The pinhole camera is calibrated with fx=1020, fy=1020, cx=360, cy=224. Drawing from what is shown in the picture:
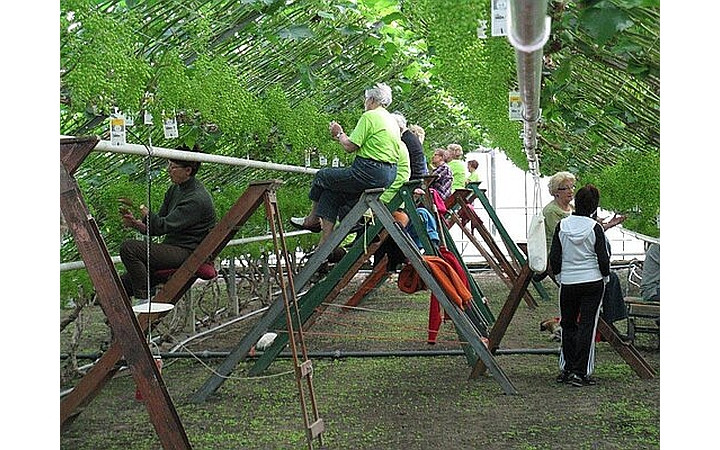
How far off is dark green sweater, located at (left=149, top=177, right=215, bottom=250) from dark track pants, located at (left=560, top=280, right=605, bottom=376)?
210 centimetres

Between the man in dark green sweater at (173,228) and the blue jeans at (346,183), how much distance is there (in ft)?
Answer: 2.77

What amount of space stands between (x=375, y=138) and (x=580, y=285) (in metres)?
1.48

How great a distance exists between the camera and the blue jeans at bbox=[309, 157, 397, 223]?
609 centimetres

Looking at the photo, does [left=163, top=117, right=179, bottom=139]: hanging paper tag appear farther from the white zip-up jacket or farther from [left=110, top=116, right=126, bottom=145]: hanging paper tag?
the white zip-up jacket

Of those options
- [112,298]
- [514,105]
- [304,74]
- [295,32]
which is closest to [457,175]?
[304,74]

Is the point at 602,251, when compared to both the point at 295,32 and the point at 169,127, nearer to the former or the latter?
the point at 295,32

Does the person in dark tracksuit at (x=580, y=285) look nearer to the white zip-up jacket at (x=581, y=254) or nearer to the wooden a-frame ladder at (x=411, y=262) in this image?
the white zip-up jacket at (x=581, y=254)

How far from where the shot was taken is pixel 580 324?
19.4 ft

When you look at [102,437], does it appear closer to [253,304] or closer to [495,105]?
[495,105]

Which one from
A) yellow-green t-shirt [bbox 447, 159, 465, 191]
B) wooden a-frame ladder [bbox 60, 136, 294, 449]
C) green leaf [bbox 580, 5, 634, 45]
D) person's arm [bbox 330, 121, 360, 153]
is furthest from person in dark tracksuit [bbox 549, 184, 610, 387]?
yellow-green t-shirt [bbox 447, 159, 465, 191]

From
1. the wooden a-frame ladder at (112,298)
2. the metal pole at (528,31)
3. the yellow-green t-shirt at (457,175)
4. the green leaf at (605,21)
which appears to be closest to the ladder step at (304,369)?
the wooden a-frame ladder at (112,298)

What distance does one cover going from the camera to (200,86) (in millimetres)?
5387

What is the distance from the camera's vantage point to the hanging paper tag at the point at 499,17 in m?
3.21

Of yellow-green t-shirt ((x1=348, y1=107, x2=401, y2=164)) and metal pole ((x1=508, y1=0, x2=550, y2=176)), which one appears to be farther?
yellow-green t-shirt ((x1=348, y1=107, x2=401, y2=164))
